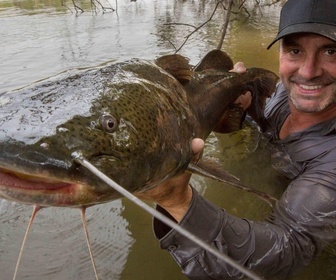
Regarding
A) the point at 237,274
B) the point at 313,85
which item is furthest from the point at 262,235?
the point at 313,85

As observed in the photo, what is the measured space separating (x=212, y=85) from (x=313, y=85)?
0.62 m

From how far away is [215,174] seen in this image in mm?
1762

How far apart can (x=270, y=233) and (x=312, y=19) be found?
3.97 feet

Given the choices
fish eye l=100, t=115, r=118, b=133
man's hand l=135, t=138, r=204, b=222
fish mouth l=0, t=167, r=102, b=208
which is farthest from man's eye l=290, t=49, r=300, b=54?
fish mouth l=0, t=167, r=102, b=208

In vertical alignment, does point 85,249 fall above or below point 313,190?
below

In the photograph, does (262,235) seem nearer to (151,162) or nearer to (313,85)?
(151,162)

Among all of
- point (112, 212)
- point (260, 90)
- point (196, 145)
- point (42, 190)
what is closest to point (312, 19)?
point (260, 90)

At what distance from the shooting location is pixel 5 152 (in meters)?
1.01

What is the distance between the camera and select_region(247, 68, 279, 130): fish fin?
2.80m

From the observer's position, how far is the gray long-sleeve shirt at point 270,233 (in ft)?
5.40

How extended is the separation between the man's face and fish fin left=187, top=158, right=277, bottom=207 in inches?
28.3

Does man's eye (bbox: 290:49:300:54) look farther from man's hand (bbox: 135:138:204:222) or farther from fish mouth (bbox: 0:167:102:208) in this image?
fish mouth (bbox: 0:167:102:208)

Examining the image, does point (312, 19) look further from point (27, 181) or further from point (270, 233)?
point (27, 181)

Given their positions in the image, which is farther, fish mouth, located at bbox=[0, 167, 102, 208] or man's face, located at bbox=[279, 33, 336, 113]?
man's face, located at bbox=[279, 33, 336, 113]
